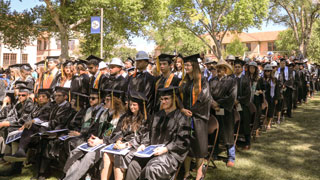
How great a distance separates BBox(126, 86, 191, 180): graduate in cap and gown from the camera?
334 cm

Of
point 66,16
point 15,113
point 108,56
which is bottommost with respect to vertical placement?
point 15,113

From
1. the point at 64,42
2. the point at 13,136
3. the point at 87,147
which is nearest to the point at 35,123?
the point at 13,136

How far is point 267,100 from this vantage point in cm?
764

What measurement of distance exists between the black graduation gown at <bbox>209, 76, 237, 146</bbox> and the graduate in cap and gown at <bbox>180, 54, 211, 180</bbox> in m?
0.78

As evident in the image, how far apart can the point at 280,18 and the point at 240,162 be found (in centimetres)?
2448

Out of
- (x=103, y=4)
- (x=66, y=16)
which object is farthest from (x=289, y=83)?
(x=66, y=16)

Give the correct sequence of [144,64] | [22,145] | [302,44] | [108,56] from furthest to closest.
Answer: [108,56] < [302,44] < [144,64] < [22,145]

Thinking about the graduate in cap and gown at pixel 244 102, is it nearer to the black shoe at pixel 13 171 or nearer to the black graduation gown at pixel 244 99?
the black graduation gown at pixel 244 99

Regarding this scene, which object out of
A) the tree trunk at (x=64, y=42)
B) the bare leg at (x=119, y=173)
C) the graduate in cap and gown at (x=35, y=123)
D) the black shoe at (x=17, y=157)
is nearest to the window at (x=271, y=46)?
the tree trunk at (x=64, y=42)

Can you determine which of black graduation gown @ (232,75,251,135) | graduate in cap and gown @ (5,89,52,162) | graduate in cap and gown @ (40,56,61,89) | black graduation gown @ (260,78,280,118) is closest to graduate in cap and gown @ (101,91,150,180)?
graduate in cap and gown @ (5,89,52,162)

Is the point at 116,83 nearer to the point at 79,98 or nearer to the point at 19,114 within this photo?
the point at 79,98

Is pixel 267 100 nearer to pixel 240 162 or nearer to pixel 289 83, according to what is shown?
pixel 289 83

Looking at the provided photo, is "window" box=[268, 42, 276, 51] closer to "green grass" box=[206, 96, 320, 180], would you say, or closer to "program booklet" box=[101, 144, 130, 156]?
"green grass" box=[206, 96, 320, 180]

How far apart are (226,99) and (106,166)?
98.2 inches
